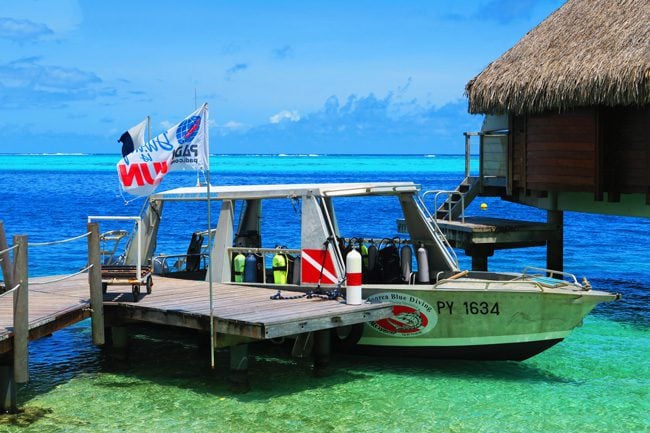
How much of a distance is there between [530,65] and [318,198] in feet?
23.6

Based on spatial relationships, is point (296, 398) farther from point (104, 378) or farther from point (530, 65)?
point (530, 65)

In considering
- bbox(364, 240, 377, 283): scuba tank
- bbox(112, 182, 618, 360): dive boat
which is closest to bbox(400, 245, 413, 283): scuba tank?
bbox(112, 182, 618, 360): dive boat

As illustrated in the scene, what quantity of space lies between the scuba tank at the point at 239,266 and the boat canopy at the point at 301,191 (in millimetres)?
909

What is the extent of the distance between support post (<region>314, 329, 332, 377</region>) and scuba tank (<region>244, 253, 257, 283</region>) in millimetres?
1783

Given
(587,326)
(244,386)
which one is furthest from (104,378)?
(587,326)

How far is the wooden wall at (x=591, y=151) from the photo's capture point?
16125 millimetres

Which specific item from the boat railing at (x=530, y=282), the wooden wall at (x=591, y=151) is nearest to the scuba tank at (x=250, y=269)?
the boat railing at (x=530, y=282)

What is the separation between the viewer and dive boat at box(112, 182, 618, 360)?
11.7m

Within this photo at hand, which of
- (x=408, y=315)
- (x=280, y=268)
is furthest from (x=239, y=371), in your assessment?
(x=408, y=315)

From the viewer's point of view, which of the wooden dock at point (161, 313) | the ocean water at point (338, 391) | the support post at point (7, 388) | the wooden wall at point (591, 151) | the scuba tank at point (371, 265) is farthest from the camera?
the wooden wall at point (591, 151)

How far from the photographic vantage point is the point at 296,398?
36.9 ft

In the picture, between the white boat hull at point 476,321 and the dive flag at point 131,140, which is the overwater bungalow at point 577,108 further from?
the dive flag at point 131,140

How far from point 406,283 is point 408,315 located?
1.10 metres

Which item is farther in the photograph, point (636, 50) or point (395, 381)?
point (636, 50)
